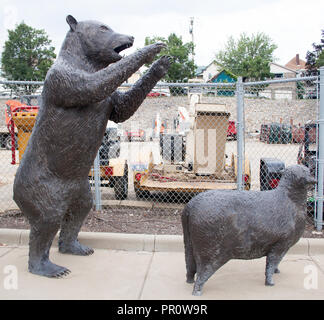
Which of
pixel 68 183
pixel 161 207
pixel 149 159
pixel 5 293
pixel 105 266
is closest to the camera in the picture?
pixel 5 293

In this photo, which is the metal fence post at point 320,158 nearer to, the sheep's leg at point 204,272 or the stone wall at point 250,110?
the sheep's leg at point 204,272

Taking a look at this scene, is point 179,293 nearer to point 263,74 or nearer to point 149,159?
point 149,159

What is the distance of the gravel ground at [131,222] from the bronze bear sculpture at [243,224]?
1.55 m

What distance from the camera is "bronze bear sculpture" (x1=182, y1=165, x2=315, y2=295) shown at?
2611 millimetres

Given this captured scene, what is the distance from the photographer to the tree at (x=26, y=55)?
109 feet

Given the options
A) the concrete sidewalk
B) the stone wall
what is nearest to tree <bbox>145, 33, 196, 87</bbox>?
the stone wall

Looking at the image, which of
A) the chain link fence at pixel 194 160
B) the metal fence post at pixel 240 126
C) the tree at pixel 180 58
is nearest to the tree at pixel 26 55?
the tree at pixel 180 58

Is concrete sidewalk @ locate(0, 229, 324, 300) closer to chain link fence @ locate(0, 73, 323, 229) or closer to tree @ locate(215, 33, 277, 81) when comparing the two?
chain link fence @ locate(0, 73, 323, 229)

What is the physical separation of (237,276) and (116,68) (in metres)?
2.01

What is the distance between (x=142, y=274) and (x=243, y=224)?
3.57 feet

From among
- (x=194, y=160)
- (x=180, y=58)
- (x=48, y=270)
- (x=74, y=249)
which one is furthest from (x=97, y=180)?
(x=180, y=58)

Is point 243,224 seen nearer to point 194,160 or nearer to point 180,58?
point 194,160

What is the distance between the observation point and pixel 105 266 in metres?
3.39
